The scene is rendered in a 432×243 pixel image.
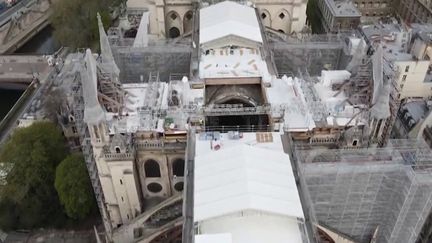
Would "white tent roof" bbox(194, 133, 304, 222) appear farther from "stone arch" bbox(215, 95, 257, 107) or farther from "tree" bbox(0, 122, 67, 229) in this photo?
"tree" bbox(0, 122, 67, 229)

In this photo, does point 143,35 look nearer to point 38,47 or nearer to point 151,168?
point 151,168

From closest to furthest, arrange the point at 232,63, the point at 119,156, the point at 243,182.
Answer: the point at 243,182
the point at 119,156
the point at 232,63

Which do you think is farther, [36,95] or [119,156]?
[36,95]

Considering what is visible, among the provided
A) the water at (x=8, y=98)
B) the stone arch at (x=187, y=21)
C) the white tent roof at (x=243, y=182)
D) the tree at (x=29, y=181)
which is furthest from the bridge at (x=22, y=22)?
the white tent roof at (x=243, y=182)

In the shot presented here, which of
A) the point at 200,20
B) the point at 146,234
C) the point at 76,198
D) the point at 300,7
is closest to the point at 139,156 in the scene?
the point at 146,234

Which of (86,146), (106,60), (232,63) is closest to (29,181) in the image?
(86,146)

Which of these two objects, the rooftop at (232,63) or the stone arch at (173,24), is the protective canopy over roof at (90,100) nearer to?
the rooftop at (232,63)
